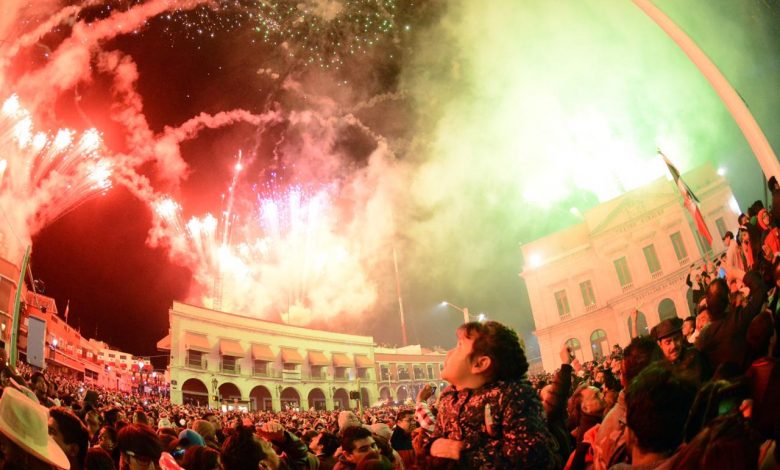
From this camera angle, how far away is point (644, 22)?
2136 centimetres

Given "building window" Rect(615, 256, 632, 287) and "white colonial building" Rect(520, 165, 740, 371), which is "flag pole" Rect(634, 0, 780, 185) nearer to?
"white colonial building" Rect(520, 165, 740, 371)

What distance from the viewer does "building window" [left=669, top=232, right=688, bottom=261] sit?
30594 mm

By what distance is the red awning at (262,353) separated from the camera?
155ft

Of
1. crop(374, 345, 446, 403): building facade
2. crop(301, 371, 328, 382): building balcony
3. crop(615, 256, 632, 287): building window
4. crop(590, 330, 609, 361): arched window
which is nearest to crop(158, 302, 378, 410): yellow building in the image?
crop(301, 371, 328, 382): building balcony

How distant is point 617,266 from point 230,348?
35.3m

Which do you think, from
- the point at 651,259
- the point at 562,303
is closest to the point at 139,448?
the point at 651,259

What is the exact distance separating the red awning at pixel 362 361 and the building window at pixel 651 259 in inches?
1482

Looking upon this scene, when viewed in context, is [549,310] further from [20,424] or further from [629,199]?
[20,424]

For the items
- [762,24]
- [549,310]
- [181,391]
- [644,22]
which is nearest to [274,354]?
[181,391]

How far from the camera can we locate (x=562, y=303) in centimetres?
3841

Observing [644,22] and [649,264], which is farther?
[649,264]

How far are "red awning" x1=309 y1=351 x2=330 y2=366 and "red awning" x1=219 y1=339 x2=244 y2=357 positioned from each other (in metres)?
10.1

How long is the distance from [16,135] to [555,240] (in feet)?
122

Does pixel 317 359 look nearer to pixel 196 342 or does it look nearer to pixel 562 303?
pixel 196 342
